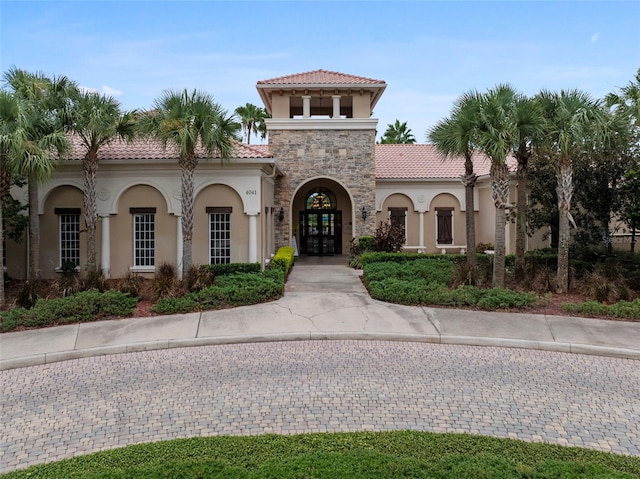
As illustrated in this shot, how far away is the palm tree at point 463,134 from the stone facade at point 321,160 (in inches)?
233

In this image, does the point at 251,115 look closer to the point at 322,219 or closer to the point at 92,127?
the point at 322,219

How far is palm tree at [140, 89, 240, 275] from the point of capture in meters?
13.1

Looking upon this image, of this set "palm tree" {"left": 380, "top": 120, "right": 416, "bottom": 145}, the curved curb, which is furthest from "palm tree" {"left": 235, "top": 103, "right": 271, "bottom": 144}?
the curved curb

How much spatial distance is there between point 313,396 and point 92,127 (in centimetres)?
1117

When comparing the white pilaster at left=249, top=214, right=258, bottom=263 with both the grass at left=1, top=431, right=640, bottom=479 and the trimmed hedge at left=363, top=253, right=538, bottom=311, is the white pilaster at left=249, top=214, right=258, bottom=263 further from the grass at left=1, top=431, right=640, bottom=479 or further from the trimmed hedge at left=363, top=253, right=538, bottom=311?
the grass at left=1, top=431, right=640, bottom=479

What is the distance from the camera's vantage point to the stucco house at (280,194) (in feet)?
53.6

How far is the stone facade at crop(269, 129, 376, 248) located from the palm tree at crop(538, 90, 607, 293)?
370 inches

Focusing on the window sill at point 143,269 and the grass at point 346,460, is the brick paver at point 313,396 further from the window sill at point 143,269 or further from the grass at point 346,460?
the window sill at point 143,269

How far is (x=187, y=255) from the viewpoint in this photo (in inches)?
542

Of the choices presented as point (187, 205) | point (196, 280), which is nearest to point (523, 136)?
point (187, 205)

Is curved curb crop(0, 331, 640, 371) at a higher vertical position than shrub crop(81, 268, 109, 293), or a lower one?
lower

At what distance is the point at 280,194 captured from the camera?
70.8 ft

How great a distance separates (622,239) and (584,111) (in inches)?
551

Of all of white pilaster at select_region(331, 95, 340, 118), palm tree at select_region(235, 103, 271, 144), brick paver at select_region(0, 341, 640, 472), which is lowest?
brick paver at select_region(0, 341, 640, 472)
